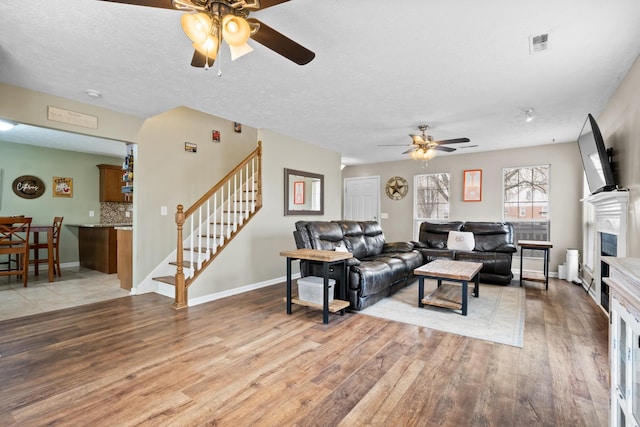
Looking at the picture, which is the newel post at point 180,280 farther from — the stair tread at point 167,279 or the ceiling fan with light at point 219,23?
the ceiling fan with light at point 219,23

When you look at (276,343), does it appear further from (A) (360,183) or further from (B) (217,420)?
(A) (360,183)

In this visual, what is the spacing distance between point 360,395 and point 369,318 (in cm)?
137

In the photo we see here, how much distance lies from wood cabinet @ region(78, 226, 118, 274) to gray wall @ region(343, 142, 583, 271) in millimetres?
5624

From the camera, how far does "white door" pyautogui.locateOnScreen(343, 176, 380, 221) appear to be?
7.80 m

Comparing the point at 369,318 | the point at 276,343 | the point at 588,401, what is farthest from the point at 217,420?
the point at 588,401

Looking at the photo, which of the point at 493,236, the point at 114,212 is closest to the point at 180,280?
the point at 114,212

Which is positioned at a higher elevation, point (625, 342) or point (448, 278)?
→ point (625, 342)

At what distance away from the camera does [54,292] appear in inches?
164

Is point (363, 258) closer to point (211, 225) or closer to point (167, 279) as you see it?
point (211, 225)

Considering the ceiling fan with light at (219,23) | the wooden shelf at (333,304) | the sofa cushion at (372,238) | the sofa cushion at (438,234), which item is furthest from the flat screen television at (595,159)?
the ceiling fan with light at (219,23)

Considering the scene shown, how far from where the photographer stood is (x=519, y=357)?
2.37 meters

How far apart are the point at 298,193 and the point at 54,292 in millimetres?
3750

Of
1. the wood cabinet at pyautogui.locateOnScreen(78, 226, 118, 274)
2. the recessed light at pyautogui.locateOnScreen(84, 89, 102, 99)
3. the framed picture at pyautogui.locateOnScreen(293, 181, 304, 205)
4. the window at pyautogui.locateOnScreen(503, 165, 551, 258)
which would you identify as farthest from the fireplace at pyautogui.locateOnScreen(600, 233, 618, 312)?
the wood cabinet at pyautogui.locateOnScreen(78, 226, 118, 274)

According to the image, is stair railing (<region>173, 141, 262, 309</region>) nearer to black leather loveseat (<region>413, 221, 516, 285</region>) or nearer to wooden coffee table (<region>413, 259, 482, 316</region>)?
wooden coffee table (<region>413, 259, 482, 316</region>)
